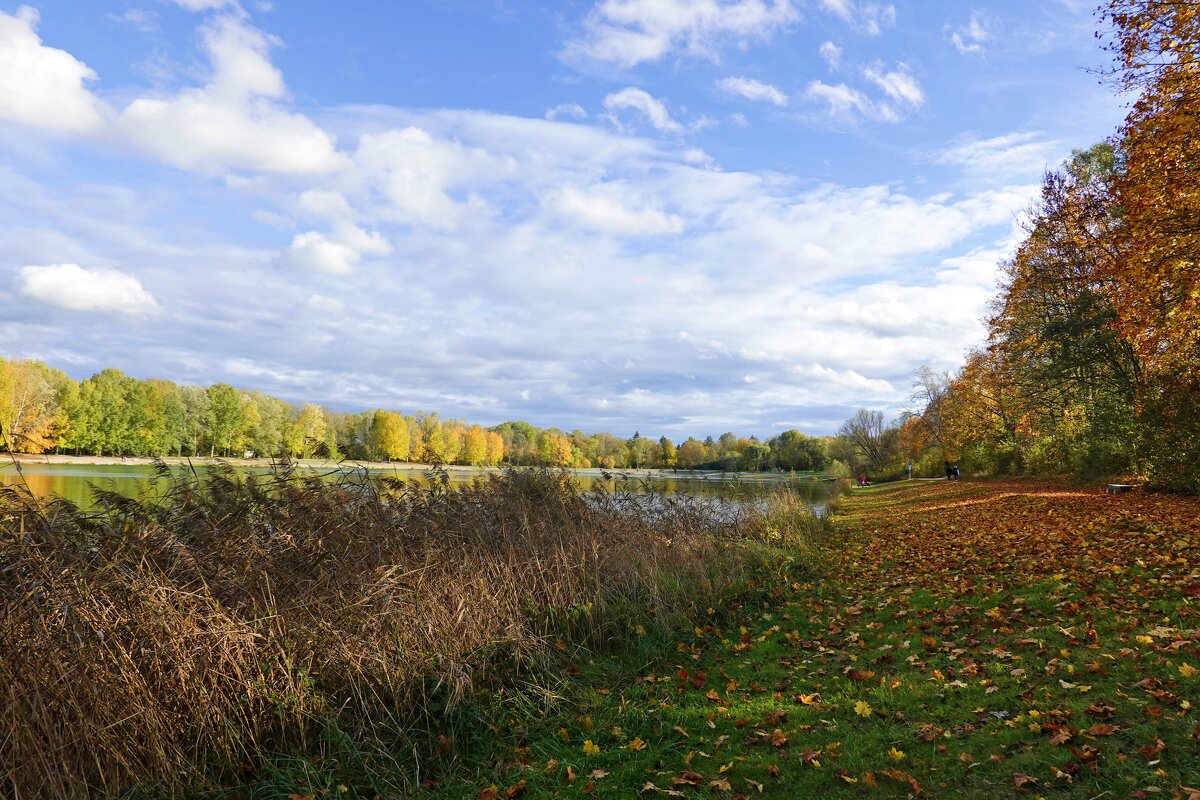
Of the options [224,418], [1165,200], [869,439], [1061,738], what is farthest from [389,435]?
[1061,738]

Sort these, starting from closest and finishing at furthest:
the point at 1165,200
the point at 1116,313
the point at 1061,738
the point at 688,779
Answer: the point at 1061,738 → the point at 688,779 → the point at 1165,200 → the point at 1116,313

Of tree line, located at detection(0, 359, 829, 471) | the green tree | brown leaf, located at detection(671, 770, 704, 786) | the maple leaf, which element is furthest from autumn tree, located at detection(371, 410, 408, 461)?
the maple leaf

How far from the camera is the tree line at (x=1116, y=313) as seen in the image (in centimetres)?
1187

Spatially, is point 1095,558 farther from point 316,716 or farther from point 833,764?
point 316,716

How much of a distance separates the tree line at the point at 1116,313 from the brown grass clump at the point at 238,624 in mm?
12783

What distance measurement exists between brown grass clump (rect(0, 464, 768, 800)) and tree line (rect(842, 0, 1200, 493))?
12.8 metres

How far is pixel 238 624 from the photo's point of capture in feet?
16.2

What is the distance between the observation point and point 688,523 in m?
12.8

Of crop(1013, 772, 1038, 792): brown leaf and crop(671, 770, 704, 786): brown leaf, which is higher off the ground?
crop(1013, 772, 1038, 792): brown leaf

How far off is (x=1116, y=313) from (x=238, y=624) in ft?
79.3

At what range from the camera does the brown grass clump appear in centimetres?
423

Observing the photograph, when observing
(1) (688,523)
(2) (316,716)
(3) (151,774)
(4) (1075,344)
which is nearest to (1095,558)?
(1) (688,523)

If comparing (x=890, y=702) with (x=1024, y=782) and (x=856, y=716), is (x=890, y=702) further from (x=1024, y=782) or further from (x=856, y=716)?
(x=1024, y=782)

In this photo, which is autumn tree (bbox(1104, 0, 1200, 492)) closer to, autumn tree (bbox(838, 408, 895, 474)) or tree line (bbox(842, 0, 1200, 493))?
tree line (bbox(842, 0, 1200, 493))
